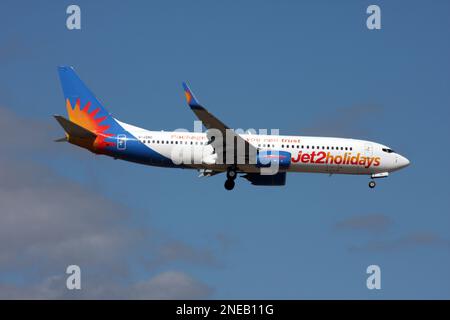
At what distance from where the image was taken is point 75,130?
70.3 m

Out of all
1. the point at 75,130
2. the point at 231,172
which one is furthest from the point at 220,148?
the point at 75,130

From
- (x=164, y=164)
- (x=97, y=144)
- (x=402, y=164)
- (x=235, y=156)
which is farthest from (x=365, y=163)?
(x=97, y=144)

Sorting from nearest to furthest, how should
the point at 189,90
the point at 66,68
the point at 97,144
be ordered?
the point at 189,90, the point at 97,144, the point at 66,68

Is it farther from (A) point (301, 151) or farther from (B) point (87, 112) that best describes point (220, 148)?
→ (B) point (87, 112)

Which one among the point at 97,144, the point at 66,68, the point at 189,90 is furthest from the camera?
the point at 66,68

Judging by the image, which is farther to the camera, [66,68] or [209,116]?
[66,68]

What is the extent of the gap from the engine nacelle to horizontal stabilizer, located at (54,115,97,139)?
12345 mm

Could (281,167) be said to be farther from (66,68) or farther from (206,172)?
(66,68)

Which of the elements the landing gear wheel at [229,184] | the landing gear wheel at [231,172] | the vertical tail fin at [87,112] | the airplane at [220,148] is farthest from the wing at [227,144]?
the vertical tail fin at [87,112]

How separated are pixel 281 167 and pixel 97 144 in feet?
45.2

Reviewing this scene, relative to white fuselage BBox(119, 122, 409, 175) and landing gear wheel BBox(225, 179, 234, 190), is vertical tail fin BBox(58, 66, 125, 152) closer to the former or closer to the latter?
white fuselage BBox(119, 122, 409, 175)

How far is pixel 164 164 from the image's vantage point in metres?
71.9

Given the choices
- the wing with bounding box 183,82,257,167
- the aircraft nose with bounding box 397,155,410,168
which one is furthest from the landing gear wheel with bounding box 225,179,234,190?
the aircraft nose with bounding box 397,155,410,168

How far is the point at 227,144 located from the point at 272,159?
350 cm
